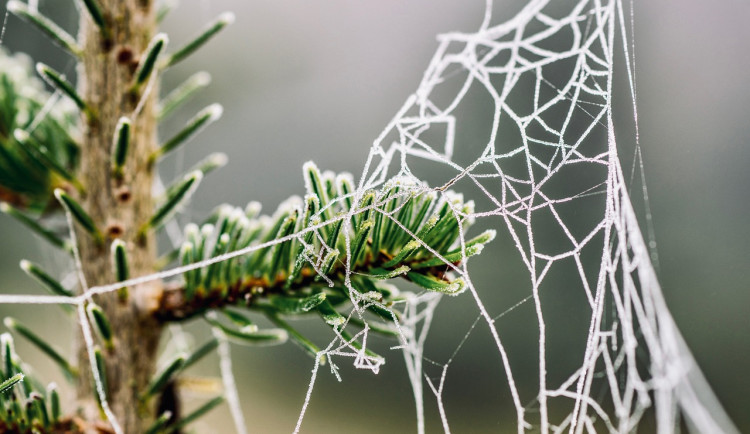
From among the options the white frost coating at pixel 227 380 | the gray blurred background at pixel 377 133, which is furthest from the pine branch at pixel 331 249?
the gray blurred background at pixel 377 133

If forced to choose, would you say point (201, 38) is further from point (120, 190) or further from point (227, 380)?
point (227, 380)

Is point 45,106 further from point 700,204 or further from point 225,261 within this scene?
point 700,204

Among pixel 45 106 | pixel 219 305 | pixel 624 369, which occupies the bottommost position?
pixel 624 369

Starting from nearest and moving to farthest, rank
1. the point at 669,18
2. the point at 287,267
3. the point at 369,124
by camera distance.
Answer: the point at 287,267 → the point at 669,18 → the point at 369,124

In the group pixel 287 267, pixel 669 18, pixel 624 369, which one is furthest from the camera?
pixel 669 18

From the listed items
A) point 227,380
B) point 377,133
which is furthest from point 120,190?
point 377,133

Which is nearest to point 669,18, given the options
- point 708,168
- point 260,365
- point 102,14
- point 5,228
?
point 708,168

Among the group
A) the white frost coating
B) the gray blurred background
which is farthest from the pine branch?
the gray blurred background
